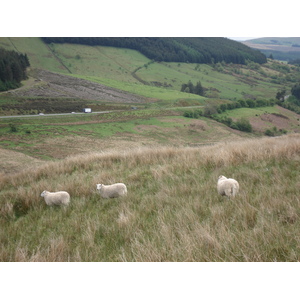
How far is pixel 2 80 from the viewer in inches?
1054

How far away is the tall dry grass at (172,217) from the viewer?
2221mm

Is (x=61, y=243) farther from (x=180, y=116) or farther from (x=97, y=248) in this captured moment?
(x=180, y=116)

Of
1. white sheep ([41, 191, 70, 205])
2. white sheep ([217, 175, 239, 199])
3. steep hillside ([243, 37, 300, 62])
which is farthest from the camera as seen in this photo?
steep hillside ([243, 37, 300, 62])

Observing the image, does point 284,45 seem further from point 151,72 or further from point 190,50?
point 151,72

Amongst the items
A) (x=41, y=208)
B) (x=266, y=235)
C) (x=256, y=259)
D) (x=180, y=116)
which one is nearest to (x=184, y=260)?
(x=256, y=259)

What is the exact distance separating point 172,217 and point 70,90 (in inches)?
1364

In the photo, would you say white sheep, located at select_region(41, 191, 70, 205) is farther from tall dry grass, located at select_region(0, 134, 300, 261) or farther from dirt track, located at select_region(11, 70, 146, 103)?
dirt track, located at select_region(11, 70, 146, 103)

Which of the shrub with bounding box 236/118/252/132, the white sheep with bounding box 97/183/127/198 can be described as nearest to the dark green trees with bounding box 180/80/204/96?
the shrub with bounding box 236/118/252/132

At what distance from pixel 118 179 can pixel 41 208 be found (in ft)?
6.75

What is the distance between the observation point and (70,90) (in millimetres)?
33562

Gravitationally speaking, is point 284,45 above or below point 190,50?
below

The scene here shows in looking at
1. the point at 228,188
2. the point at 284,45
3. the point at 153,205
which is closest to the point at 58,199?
the point at 153,205

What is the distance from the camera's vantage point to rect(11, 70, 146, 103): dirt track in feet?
94.7

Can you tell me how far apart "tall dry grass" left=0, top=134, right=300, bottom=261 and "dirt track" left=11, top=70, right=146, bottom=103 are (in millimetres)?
26405
